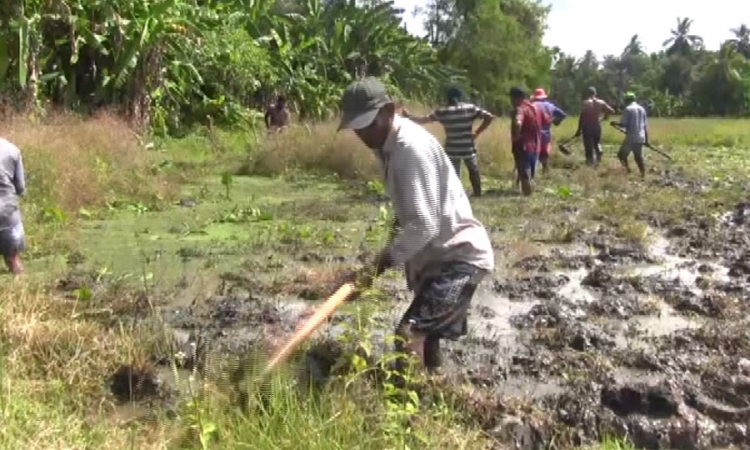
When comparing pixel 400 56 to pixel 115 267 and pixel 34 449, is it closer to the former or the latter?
pixel 115 267

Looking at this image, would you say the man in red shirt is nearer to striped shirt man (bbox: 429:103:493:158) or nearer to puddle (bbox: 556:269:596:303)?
striped shirt man (bbox: 429:103:493:158)

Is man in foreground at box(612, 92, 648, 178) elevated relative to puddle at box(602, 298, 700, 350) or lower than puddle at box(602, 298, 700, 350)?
elevated

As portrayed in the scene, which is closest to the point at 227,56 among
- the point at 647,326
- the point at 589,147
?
the point at 589,147

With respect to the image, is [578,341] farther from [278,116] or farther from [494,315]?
[278,116]

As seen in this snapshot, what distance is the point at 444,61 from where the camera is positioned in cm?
4669

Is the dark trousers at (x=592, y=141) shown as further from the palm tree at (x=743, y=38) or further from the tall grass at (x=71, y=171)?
the palm tree at (x=743, y=38)

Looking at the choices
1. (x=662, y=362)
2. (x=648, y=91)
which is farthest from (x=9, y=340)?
(x=648, y=91)

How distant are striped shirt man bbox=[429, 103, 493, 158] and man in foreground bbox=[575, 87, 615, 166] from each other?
4843mm

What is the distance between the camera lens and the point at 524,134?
11875 millimetres

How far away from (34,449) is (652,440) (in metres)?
2.45

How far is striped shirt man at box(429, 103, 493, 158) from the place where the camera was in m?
11.1

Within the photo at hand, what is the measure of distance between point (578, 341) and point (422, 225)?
76.1 inches

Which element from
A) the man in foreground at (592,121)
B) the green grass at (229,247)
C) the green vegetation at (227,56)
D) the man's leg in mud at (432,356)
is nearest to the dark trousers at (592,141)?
the man in foreground at (592,121)

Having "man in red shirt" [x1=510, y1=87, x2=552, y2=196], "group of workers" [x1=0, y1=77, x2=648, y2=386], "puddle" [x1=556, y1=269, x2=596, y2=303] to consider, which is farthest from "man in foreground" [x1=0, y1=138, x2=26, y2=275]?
"man in red shirt" [x1=510, y1=87, x2=552, y2=196]
